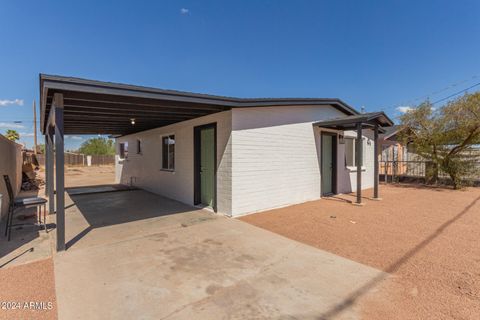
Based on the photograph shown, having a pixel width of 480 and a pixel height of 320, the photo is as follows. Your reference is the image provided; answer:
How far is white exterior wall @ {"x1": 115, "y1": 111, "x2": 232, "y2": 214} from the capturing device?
19.3 feet

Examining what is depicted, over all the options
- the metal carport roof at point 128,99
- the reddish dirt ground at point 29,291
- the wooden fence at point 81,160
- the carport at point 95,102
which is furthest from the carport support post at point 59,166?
the wooden fence at point 81,160

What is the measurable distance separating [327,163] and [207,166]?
4372 millimetres

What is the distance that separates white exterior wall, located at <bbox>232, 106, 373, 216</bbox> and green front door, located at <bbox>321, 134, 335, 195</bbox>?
1.50ft

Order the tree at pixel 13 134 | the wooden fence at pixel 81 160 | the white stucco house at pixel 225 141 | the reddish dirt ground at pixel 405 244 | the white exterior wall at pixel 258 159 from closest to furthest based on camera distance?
the reddish dirt ground at pixel 405 244, the white stucco house at pixel 225 141, the white exterior wall at pixel 258 159, the tree at pixel 13 134, the wooden fence at pixel 81 160

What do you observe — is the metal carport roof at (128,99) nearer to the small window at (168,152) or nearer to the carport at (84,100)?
the carport at (84,100)

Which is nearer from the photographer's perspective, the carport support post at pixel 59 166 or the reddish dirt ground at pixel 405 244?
the reddish dirt ground at pixel 405 244

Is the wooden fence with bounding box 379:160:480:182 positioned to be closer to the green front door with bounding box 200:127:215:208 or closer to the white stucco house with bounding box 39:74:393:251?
the white stucco house with bounding box 39:74:393:251

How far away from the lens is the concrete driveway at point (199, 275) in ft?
7.52

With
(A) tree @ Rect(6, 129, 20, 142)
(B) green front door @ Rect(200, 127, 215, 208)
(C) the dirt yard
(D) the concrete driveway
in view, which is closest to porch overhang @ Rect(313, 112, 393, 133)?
(B) green front door @ Rect(200, 127, 215, 208)

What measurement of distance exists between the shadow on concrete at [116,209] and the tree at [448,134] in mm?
10396

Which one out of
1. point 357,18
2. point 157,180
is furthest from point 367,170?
point 157,180

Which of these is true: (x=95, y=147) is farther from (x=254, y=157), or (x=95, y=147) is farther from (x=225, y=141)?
(x=254, y=157)

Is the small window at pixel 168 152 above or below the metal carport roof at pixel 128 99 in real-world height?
below

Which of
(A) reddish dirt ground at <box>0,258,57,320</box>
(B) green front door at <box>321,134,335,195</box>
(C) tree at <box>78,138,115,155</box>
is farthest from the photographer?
(C) tree at <box>78,138,115,155</box>
